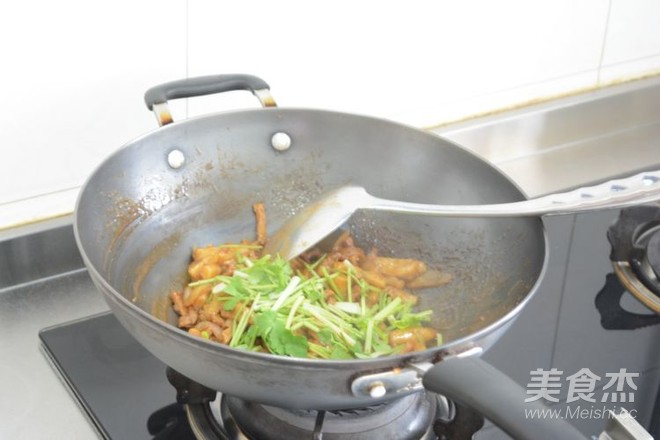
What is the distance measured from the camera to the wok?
82 centimetres

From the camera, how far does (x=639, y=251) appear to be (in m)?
0.97

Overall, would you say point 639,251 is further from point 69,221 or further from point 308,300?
point 69,221

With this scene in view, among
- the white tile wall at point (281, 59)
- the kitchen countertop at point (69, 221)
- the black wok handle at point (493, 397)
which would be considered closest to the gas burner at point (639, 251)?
the kitchen countertop at point (69, 221)

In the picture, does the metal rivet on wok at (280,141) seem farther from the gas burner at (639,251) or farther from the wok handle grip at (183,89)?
the gas burner at (639,251)

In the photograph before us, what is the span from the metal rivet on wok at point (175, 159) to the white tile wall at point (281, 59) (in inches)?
3.9

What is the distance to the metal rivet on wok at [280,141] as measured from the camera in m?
0.92

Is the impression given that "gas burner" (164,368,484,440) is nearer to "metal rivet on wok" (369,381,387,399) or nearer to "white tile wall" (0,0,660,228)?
"metal rivet on wok" (369,381,387,399)

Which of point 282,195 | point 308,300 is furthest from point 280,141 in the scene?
point 308,300

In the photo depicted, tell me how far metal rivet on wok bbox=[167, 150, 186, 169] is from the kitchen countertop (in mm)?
150

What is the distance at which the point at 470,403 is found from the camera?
0.56 m

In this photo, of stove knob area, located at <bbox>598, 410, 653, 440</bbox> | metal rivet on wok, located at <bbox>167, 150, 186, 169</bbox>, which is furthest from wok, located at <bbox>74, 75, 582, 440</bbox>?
stove knob area, located at <bbox>598, 410, 653, 440</bbox>

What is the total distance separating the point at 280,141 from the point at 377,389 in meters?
0.38

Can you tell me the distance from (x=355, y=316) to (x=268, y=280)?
88 mm

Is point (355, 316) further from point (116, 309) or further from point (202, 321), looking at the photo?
point (116, 309)
